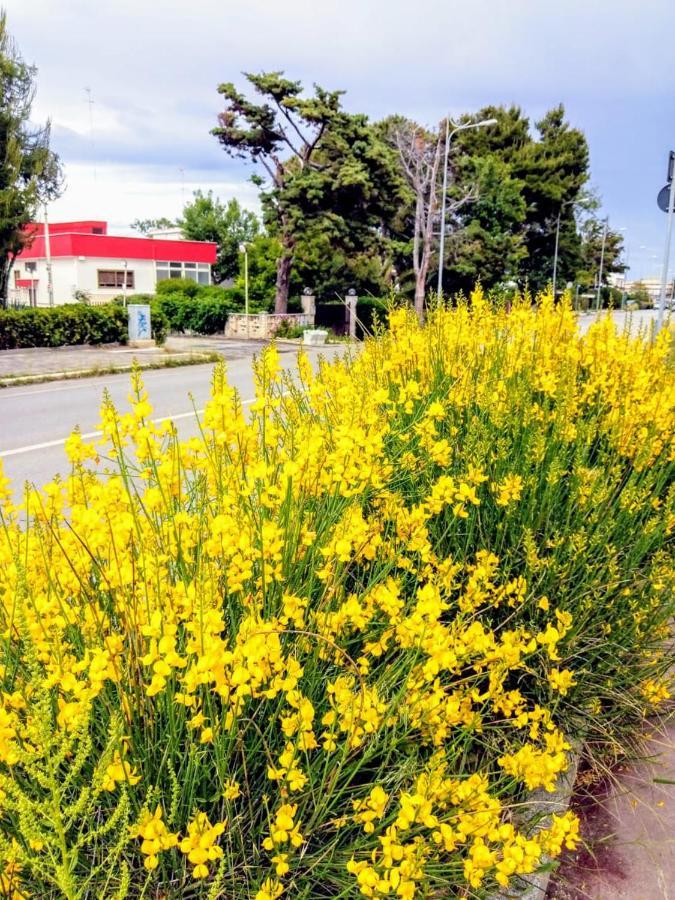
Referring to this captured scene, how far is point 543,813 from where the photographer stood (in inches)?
86.0

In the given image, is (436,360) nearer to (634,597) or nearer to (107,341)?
(634,597)

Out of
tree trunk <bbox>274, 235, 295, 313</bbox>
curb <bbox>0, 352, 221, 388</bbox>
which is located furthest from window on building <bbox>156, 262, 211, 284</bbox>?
curb <bbox>0, 352, 221, 388</bbox>

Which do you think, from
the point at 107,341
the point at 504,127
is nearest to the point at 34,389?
the point at 107,341

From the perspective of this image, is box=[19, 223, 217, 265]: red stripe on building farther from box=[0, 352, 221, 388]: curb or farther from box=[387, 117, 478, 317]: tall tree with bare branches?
box=[0, 352, 221, 388]: curb

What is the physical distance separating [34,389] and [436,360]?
1106 cm

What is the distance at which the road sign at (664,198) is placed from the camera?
37.2 ft

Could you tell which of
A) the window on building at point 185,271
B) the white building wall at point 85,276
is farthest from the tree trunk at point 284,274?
the window on building at point 185,271

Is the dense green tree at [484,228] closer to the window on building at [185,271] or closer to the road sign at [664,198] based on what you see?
the window on building at [185,271]

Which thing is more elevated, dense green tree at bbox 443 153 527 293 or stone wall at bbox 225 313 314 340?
dense green tree at bbox 443 153 527 293

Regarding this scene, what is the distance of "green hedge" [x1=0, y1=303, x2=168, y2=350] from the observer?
18766 millimetres

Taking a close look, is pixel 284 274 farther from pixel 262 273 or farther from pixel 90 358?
pixel 90 358

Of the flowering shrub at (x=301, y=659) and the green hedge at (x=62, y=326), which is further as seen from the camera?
the green hedge at (x=62, y=326)

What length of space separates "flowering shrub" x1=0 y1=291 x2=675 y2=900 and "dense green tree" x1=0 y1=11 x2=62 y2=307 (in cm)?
2136

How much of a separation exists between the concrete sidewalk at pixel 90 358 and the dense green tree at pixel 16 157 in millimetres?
4823
